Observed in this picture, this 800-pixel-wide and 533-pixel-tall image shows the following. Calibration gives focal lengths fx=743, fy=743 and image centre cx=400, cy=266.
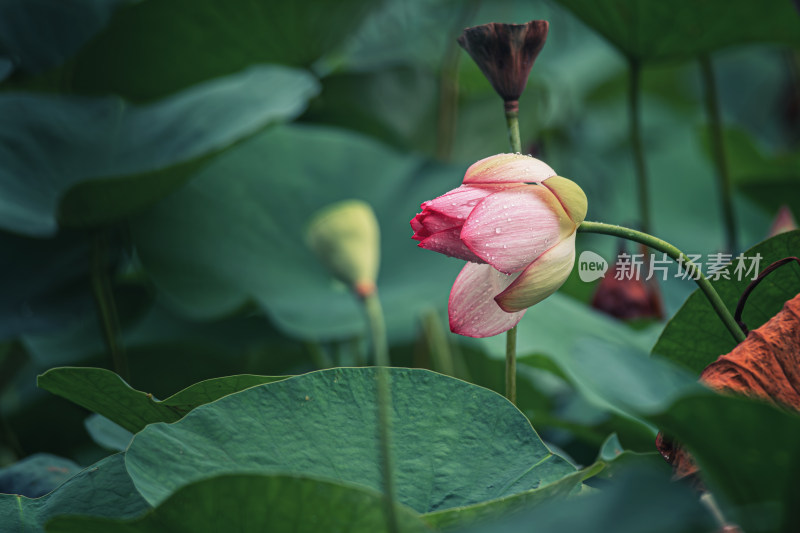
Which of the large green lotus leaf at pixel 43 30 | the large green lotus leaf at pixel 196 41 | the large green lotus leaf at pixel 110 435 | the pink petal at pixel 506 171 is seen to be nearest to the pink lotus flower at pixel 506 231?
the pink petal at pixel 506 171

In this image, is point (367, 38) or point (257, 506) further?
point (367, 38)

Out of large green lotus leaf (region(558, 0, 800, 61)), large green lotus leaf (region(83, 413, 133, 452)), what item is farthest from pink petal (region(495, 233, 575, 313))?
large green lotus leaf (region(558, 0, 800, 61))

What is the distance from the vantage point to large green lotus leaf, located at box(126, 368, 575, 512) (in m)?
0.29

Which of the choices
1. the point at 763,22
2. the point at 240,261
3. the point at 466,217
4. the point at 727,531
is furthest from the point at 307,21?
the point at 727,531

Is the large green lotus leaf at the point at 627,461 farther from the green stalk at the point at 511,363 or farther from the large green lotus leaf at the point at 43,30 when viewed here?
the large green lotus leaf at the point at 43,30

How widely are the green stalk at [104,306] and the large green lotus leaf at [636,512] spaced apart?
1.27ft

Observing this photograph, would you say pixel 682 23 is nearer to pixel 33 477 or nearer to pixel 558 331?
pixel 558 331

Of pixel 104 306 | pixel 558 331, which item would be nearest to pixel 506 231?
pixel 558 331

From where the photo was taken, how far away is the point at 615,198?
1.18m

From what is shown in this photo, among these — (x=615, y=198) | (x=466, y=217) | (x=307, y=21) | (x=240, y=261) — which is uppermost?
(x=307, y=21)

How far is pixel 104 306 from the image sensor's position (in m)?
0.53

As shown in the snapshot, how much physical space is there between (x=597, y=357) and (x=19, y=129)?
523mm

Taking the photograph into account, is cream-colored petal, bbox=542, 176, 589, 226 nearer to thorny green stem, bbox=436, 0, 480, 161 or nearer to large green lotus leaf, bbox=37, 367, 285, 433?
large green lotus leaf, bbox=37, 367, 285, 433

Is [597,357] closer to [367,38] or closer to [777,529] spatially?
[777,529]
